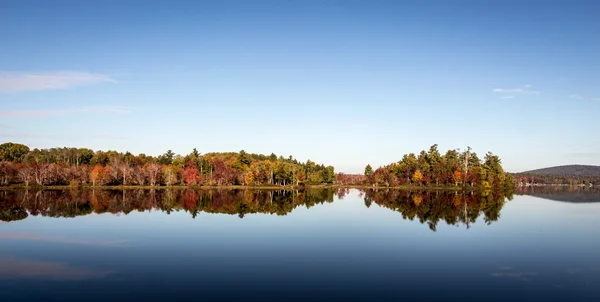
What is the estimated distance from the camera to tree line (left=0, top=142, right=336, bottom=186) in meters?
91.6

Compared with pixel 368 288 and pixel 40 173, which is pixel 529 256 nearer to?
pixel 368 288

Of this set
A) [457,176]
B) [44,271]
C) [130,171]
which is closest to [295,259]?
[44,271]

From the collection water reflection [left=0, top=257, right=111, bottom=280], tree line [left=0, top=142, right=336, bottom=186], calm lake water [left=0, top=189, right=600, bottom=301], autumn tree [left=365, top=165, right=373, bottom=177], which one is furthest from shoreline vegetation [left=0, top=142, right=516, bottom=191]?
water reflection [left=0, top=257, right=111, bottom=280]

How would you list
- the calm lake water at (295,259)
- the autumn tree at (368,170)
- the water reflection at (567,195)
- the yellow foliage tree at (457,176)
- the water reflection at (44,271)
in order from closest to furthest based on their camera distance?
1. the calm lake water at (295,259)
2. the water reflection at (44,271)
3. the water reflection at (567,195)
4. the yellow foliage tree at (457,176)
5. the autumn tree at (368,170)

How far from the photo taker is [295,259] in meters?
19.3

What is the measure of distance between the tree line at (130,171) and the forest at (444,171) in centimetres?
2582

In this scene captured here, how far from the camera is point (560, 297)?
1399 centimetres

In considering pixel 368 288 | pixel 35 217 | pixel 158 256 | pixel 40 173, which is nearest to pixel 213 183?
pixel 40 173

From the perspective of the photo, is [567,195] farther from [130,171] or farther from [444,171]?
[130,171]

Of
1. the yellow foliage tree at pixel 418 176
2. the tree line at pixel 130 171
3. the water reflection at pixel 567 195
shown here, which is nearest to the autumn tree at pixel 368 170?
the tree line at pixel 130 171

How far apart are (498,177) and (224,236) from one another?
4135 inches

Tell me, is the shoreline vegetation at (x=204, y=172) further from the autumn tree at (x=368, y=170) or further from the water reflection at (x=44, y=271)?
the water reflection at (x=44, y=271)

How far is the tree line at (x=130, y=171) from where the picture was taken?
91625 millimetres

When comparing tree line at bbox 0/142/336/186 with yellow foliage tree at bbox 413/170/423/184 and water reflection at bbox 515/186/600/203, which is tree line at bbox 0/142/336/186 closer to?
yellow foliage tree at bbox 413/170/423/184
